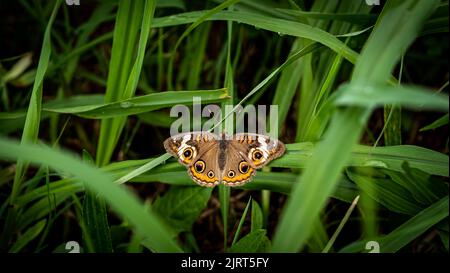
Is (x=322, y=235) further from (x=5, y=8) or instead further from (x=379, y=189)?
(x=5, y=8)

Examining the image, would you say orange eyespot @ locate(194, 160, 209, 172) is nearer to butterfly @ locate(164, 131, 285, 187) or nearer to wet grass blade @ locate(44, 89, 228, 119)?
butterfly @ locate(164, 131, 285, 187)

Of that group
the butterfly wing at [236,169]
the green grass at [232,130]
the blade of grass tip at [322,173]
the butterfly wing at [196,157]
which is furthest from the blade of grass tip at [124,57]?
the blade of grass tip at [322,173]

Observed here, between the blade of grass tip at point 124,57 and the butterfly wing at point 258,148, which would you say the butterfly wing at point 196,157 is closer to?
the butterfly wing at point 258,148

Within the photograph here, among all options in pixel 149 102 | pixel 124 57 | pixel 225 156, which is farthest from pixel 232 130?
pixel 124 57

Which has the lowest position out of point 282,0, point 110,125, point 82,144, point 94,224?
point 94,224

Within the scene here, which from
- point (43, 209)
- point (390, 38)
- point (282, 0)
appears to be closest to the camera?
point (390, 38)

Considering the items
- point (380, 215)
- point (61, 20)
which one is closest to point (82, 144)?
point (61, 20)
